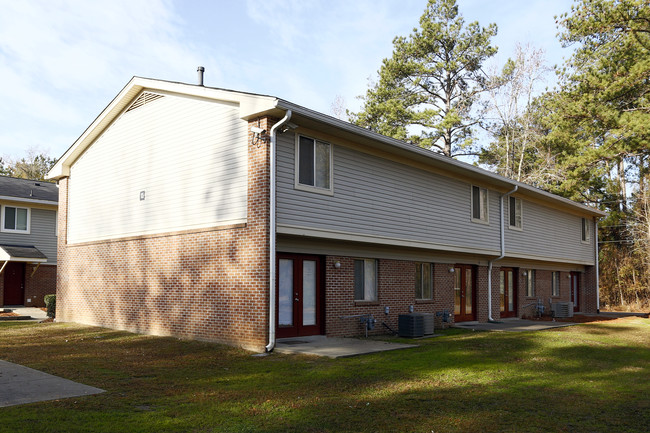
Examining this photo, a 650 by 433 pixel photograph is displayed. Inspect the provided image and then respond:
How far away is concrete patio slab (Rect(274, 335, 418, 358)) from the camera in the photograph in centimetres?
1141

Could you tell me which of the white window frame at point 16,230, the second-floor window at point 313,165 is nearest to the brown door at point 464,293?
the second-floor window at point 313,165

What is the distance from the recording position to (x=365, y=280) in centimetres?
1543

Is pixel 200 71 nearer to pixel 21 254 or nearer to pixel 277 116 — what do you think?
pixel 277 116

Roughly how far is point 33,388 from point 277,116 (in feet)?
22.9

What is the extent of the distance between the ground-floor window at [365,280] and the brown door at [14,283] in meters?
18.2

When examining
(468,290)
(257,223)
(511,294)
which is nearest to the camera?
(257,223)

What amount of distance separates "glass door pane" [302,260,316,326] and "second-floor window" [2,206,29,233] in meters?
17.9

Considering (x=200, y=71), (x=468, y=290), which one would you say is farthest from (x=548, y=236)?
(x=200, y=71)

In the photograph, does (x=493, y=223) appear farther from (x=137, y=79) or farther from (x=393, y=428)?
(x=393, y=428)

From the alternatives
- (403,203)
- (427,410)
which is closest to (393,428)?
(427,410)

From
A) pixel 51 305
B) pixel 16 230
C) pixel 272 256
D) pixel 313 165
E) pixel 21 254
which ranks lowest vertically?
pixel 51 305

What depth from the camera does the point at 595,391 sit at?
853 cm

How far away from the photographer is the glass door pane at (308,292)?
44.9 feet

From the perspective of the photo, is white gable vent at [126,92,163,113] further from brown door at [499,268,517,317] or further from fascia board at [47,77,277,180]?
brown door at [499,268,517,317]
